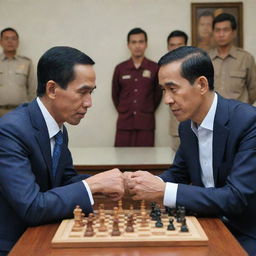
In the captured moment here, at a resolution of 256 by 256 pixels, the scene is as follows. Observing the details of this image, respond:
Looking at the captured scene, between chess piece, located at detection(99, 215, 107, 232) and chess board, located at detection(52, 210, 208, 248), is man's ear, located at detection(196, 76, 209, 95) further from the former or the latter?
chess piece, located at detection(99, 215, 107, 232)

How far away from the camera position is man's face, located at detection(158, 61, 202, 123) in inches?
93.7

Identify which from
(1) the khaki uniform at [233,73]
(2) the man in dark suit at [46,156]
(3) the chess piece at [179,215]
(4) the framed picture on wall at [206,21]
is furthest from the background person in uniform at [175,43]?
(3) the chess piece at [179,215]

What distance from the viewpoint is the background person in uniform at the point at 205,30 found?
7.43 m

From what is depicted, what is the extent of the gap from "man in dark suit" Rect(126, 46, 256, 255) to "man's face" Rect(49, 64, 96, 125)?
1.23 ft

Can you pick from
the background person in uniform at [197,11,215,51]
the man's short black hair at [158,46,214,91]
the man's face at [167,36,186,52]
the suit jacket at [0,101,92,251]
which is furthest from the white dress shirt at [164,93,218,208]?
the background person in uniform at [197,11,215,51]

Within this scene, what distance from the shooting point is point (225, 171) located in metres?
2.37

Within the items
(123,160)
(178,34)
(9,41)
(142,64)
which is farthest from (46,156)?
(9,41)

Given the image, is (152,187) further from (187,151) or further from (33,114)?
(33,114)

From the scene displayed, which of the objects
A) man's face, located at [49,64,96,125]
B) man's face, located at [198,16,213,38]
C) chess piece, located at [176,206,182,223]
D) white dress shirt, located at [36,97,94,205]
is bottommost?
chess piece, located at [176,206,182,223]

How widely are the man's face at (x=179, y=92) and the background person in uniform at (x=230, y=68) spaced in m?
3.86

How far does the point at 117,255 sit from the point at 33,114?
0.93m

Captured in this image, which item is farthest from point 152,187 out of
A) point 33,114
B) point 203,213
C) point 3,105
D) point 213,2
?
point 213,2

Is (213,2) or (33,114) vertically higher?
(213,2)

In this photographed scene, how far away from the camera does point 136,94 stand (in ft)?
23.4
